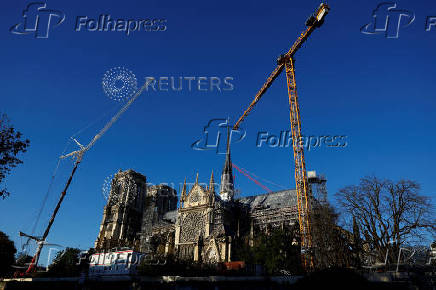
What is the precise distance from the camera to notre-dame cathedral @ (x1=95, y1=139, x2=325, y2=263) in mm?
52219

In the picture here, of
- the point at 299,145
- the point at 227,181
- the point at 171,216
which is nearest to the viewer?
the point at 299,145

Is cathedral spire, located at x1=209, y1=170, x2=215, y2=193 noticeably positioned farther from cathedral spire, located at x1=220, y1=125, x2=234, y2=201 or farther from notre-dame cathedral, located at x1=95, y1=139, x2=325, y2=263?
cathedral spire, located at x1=220, y1=125, x2=234, y2=201

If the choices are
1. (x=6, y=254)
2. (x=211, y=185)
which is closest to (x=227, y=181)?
(x=211, y=185)

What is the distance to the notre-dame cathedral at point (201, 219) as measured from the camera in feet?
171

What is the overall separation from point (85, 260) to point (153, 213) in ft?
193

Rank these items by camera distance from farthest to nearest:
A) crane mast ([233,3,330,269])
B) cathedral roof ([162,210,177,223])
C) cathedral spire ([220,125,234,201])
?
1. cathedral roof ([162,210,177,223])
2. cathedral spire ([220,125,234,201])
3. crane mast ([233,3,330,269])

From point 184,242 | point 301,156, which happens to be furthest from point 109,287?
point 301,156

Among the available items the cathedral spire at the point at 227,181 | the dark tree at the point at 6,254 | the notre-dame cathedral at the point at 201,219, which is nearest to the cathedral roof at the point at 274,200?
the notre-dame cathedral at the point at 201,219

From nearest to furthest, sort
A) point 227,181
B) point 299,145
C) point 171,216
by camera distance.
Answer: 1. point 299,145
2. point 227,181
3. point 171,216

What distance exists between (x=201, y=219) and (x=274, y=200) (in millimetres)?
16269

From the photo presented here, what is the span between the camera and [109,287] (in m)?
21.8

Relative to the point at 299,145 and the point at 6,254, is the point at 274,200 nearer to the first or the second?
the point at 299,145

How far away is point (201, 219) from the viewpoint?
58.2 m

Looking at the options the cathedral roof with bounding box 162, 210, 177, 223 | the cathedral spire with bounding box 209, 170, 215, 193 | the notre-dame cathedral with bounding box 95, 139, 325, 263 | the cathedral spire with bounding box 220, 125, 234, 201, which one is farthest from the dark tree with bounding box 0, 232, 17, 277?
the cathedral spire with bounding box 220, 125, 234, 201
